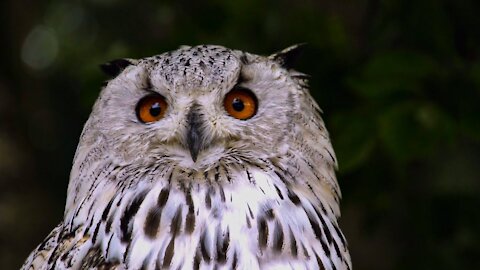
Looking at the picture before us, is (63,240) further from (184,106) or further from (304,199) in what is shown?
(304,199)

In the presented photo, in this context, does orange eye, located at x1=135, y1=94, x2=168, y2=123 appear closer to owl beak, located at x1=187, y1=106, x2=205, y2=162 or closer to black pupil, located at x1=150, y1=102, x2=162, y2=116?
black pupil, located at x1=150, y1=102, x2=162, y2=116

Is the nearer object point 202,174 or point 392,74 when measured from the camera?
point 202,174

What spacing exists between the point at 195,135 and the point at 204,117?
81mm

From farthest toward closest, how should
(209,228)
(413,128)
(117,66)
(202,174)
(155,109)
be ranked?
(413,128) → (117,66) → (155,109) → (202,174) → (209,228)

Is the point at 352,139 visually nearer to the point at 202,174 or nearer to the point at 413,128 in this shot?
the point at 413,128

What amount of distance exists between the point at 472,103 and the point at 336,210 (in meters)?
0.93

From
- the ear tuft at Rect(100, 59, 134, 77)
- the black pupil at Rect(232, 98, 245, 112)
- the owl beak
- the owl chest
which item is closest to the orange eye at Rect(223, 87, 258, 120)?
the black pupil at Rect(232, 98, 245, 112)

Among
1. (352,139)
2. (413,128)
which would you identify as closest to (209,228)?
(352,139)

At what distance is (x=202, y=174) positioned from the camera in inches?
109

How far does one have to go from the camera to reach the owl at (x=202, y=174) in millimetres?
2619

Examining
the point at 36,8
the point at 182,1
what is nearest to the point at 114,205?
the point at 182,1

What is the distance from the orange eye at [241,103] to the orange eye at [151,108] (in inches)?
8.7

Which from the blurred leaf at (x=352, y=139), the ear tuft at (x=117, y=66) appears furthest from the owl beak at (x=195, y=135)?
the blurred leaf at (x=352, y=139)

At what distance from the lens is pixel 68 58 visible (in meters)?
8.48
